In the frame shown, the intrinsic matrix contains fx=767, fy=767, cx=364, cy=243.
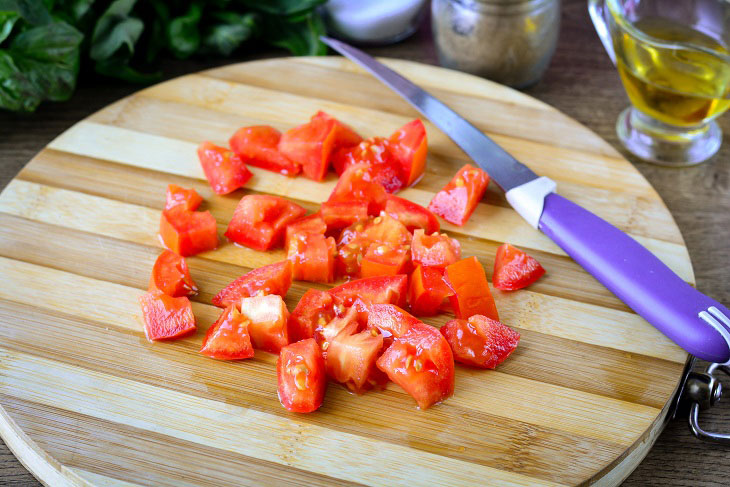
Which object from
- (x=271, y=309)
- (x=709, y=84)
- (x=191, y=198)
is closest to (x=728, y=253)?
(x=709, y=84)

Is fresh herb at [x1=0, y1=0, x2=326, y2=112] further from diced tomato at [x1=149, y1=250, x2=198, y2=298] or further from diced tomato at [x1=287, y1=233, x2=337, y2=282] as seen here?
diced tomato at [x1=287, y1=233, x2=337, y2=282]

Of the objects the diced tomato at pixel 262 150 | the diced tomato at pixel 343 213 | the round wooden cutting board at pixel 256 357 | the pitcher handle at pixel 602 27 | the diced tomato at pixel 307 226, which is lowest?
the round wooden cutting board at pixel 256 357

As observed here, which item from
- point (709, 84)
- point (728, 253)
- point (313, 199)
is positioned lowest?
point (728, 253)

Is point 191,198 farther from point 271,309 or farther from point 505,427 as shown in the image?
point 505,427

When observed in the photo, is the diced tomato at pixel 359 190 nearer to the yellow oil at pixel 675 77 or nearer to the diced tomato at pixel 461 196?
the diced tomato at pixel 461 196

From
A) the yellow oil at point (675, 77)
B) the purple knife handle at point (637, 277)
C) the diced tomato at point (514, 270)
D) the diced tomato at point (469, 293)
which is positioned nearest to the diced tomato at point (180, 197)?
the diced tomato at point (469, 293)

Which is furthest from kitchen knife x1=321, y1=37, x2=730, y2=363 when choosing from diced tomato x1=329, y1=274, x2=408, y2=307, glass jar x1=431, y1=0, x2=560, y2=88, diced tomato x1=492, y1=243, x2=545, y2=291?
diced tomato x1=329, y1=274, x2=408, y2=307
